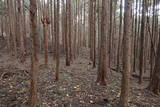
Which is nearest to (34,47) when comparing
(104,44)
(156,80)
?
(104,44)

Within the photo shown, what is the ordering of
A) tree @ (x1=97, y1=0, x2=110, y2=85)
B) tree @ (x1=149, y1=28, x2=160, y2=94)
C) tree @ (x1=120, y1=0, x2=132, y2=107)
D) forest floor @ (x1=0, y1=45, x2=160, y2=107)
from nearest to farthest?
tree @ (x1=120, y1=0, x2=132, y2=107) < forest floor @ (x1=0, y1=45, x2=160, y2=107) < tree @ (x1=97, y1=0, x2=110, y2=85) < tree @ (x1=149, y1=28, x2=160, y2=94)

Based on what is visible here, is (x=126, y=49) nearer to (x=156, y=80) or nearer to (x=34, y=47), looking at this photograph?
(x=34, y=47)

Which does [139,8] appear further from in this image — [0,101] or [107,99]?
[0,101]

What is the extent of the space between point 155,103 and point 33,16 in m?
5.51

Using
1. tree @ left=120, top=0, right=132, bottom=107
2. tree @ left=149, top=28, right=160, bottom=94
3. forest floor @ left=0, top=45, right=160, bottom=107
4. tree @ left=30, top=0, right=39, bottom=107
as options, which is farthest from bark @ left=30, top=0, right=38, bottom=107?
tree @ left=149, top=28, right=160, bottom=94

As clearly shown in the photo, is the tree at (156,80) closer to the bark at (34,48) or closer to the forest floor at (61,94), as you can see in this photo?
the forest floor at (61,94)

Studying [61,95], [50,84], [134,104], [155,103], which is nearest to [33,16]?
[61,95]

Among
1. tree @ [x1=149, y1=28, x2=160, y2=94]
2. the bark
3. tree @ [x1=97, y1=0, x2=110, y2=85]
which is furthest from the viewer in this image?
tree @ [x1=149, y1=28, x2=160, y2=94]

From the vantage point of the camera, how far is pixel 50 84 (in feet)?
20.8

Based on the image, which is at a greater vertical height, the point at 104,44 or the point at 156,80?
the point at 104,44

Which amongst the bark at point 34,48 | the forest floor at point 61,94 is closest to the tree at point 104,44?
the forest floor at point 61,94

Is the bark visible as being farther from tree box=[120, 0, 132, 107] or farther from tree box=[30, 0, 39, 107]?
tree box=[120, 0, 132, 107]

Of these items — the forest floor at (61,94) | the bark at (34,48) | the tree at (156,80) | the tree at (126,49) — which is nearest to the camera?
the bark at (34,48)

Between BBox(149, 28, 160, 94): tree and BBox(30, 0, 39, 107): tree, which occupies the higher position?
BBox(30, 0, 39, 107): tree
